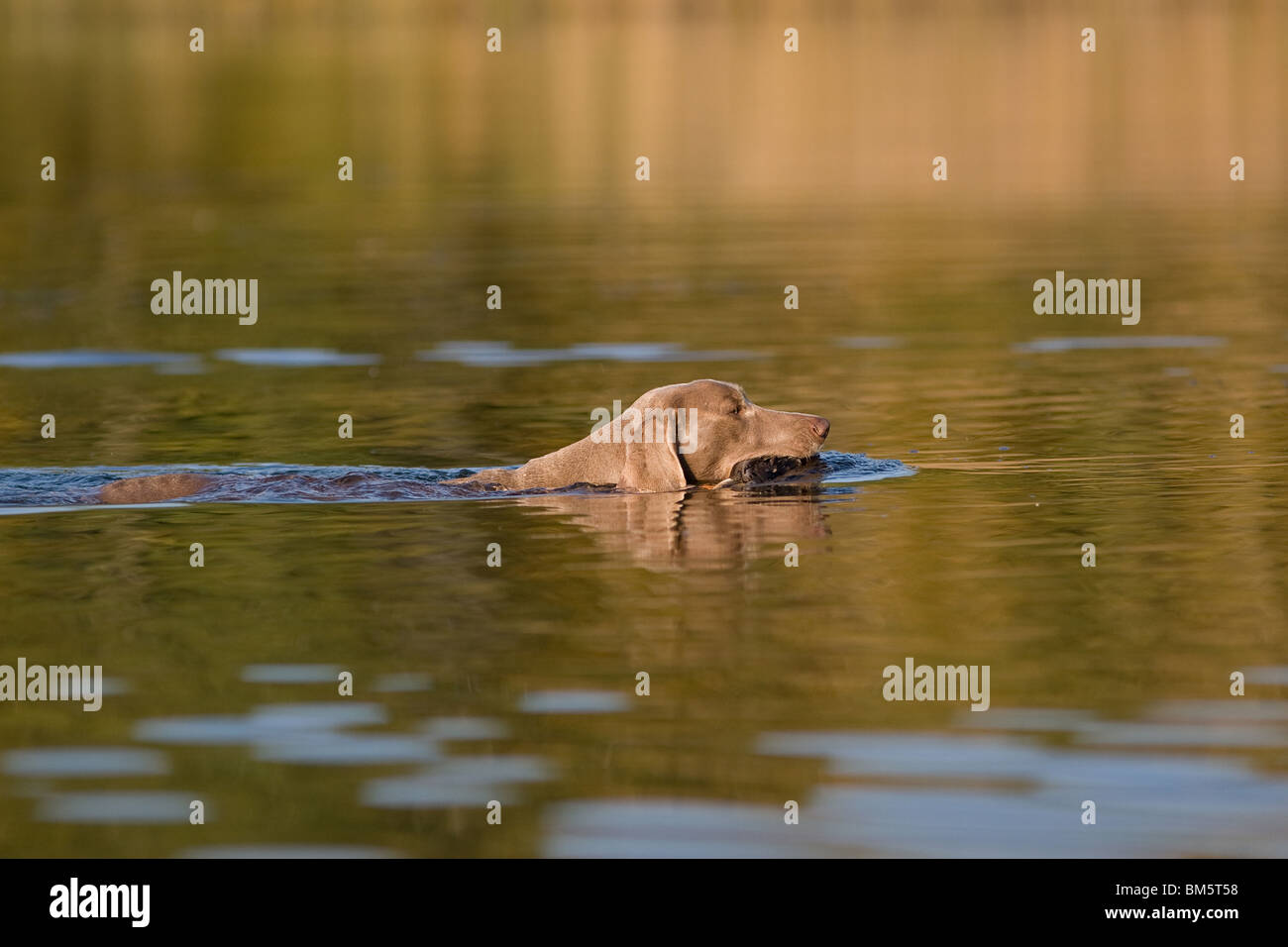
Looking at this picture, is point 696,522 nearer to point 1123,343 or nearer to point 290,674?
point 290,674

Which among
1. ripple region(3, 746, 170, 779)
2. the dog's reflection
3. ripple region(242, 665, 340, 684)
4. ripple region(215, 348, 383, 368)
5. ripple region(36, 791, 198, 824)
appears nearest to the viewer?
ripple region(36, 791, 198, 824)

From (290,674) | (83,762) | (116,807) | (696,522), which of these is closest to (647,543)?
(696,522)

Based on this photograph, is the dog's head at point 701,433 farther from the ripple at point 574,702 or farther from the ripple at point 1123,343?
the ripple at point 1123,343

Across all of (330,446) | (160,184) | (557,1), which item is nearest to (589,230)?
(160,184)

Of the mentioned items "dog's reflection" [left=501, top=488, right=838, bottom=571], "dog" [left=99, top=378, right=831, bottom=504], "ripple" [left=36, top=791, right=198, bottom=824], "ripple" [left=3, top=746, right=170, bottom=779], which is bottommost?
"ripple" [left=36, top=791, right=198, bottom=824]

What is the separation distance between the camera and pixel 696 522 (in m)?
15.9

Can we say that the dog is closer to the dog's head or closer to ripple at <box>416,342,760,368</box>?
the dog's head

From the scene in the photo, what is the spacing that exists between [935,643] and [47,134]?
52.5 metres

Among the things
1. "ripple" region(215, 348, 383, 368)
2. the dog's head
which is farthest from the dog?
"ripple" region(215, 348, 383, 368)

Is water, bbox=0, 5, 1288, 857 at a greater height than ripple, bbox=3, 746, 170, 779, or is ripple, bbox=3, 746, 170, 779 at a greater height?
water, bbox=0, 5, 1288, 857

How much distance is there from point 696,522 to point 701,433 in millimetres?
1434

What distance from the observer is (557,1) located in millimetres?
102188

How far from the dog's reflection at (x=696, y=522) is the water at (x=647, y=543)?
0.07m

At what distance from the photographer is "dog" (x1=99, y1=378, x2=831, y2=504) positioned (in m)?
17.1
